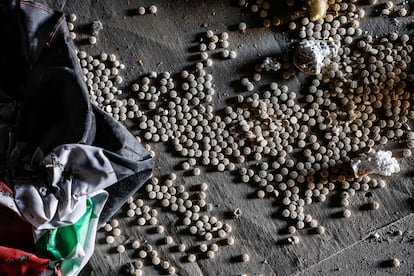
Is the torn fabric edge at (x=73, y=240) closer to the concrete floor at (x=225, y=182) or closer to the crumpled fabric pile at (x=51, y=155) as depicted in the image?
the crumpled fabric pile at (x=51, y=155)

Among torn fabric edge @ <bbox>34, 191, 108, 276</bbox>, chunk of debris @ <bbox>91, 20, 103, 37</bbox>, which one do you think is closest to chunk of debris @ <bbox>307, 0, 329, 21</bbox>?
chunk of debris @ <bbox>91, 20, 103, 37</bbox>

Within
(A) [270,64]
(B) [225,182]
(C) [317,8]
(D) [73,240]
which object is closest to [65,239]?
(D) [73,240]

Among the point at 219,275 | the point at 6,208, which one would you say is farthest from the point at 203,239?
the point at 6,208

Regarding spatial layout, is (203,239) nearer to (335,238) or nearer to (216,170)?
(216,170)

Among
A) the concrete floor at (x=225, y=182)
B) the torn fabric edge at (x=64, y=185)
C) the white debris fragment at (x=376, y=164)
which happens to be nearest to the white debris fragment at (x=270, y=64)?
the concrete floor at (x=225, y=182)

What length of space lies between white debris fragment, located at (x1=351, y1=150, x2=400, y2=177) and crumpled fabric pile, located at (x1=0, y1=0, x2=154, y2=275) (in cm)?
37

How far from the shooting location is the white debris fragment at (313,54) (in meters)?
1.10

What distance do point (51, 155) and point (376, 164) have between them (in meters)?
0.55

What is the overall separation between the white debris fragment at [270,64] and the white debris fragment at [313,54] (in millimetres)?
31

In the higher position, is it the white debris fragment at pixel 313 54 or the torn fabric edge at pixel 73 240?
the white debris fragment at pixel 313 54

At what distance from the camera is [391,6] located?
3.71ft

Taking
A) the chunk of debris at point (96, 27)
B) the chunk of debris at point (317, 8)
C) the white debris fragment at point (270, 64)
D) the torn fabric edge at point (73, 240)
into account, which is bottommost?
the torn fabric edge at point (73, 240)

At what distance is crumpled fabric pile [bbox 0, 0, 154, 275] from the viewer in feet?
3.23

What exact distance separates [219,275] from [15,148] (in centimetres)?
42
